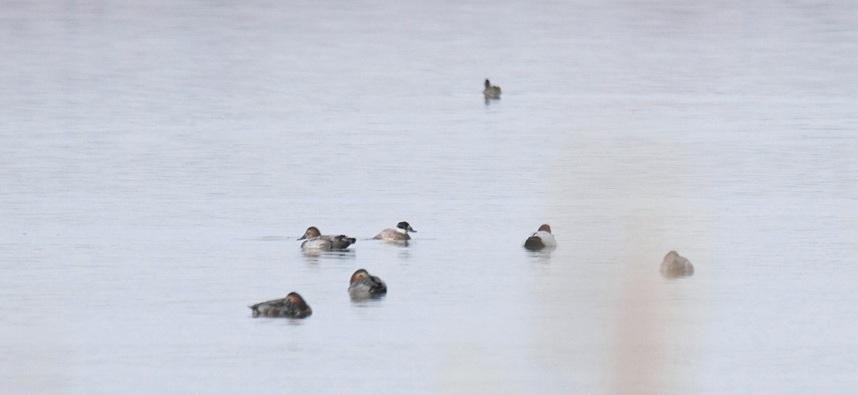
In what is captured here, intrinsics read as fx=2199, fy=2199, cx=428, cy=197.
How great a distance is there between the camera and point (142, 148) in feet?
87.8

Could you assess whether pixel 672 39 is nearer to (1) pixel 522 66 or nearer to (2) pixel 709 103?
(1) pixel 522 66

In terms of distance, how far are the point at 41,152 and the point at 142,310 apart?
1106 centimetres

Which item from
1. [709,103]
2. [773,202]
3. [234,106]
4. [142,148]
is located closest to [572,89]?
[709,103]

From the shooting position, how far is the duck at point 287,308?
598 inches

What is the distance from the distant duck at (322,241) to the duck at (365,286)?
7.11 ft

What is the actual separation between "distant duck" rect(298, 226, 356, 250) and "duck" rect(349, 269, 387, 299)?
7.11 ft

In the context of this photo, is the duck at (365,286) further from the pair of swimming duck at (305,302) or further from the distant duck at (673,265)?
the distant duck at (673,265)

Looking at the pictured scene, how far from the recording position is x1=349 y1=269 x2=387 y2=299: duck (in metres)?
16.0

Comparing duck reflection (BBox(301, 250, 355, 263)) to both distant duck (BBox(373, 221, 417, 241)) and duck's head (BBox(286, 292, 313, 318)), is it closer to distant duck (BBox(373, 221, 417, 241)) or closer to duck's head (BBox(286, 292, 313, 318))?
distant duck (BBox(373, 221, 417, 241))

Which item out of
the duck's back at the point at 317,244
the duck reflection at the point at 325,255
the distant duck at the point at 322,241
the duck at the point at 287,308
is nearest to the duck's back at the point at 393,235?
the distant duck at the point at 322,241

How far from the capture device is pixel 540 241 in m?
18.3

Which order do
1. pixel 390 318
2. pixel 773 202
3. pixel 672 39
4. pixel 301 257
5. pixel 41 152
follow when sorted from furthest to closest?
1. pixel 672 39
2. pixel 41 152
3. pixel 773 202
4. pixel 301 257
5. pixel 390 318

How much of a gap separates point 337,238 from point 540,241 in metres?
1.70

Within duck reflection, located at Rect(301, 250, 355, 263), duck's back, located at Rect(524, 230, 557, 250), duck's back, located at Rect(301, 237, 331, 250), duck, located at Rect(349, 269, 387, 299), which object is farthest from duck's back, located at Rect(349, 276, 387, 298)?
duck's back, located at Rect(524, 230, 557, 250)
